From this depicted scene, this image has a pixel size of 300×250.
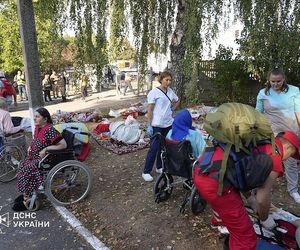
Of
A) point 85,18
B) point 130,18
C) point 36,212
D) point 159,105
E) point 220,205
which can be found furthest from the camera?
point 130,18

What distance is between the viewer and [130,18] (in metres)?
5.86

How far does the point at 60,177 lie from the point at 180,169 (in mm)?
1646

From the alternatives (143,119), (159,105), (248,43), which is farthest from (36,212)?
(143,119)

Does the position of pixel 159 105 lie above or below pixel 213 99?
above

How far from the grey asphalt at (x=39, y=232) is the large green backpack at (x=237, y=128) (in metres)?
2.07

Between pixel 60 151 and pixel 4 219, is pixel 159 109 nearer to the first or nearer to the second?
pixel 60 151

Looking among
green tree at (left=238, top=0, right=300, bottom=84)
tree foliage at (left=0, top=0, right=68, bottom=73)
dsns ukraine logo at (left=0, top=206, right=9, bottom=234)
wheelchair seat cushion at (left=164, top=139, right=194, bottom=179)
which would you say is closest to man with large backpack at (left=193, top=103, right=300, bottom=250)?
wheelchair seat cushion at (left=164, top=139, right=194, bottom=179)

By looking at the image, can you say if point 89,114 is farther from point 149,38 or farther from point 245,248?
point 245,248

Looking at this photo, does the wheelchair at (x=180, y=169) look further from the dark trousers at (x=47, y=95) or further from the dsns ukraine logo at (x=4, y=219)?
the dark trousers at (x=47, y=95)

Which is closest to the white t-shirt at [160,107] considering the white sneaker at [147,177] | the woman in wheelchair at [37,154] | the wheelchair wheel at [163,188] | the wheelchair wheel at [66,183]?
the white sneaker at [147,177]

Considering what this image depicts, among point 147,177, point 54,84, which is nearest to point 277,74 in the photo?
point 147,177

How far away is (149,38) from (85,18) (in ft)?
4.87

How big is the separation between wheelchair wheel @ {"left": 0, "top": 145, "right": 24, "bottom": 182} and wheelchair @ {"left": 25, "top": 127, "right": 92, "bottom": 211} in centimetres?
131

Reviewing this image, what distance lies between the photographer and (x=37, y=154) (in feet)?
13.5
